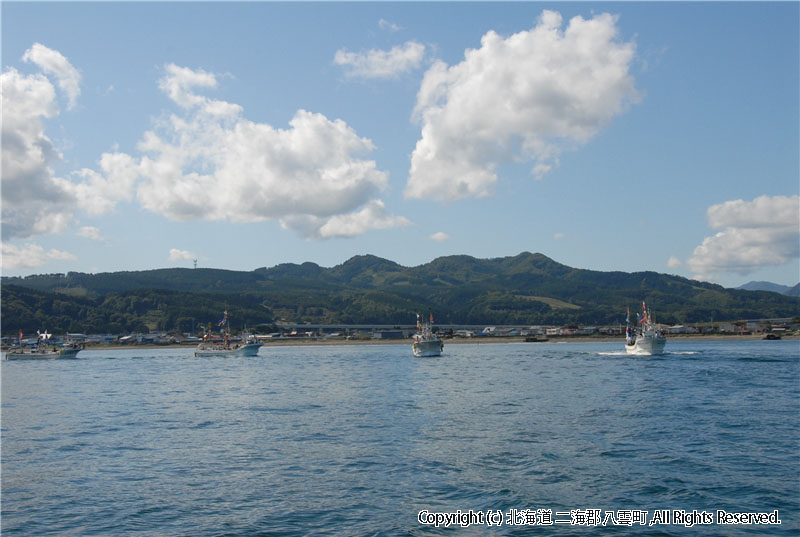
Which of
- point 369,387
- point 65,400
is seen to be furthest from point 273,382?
point 65,400

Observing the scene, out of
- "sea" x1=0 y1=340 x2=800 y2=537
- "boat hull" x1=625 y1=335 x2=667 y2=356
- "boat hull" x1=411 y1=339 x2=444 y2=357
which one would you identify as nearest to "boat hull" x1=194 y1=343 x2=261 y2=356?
"boat hull" x1=411 y1=339 x2=444 y2=357

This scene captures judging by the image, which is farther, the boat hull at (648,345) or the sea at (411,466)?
the boat hull at (648,345)

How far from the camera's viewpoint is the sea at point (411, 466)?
19.9m

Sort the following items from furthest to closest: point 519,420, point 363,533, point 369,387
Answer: point 369,387
point 519,420
point 363,533

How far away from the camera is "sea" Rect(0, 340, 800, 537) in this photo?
19.9 meters

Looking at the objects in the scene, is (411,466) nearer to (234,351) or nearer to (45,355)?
(234,351)

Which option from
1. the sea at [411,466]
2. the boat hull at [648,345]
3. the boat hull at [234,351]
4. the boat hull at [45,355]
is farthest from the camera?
the boat hull at [45,355]

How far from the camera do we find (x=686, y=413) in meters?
41.2

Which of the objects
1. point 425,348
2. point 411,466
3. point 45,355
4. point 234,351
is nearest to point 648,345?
point 425,348

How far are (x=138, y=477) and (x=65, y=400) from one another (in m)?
37.4

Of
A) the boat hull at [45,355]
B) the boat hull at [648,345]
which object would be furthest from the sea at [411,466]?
the boat hull at [45,355]

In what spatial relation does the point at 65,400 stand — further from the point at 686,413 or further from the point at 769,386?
Answer: the point at 769,386

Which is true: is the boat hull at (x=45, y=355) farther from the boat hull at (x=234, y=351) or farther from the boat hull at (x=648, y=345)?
the boat hull at (x=648, y=345)

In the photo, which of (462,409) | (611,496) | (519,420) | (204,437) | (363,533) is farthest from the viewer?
(462,409)
